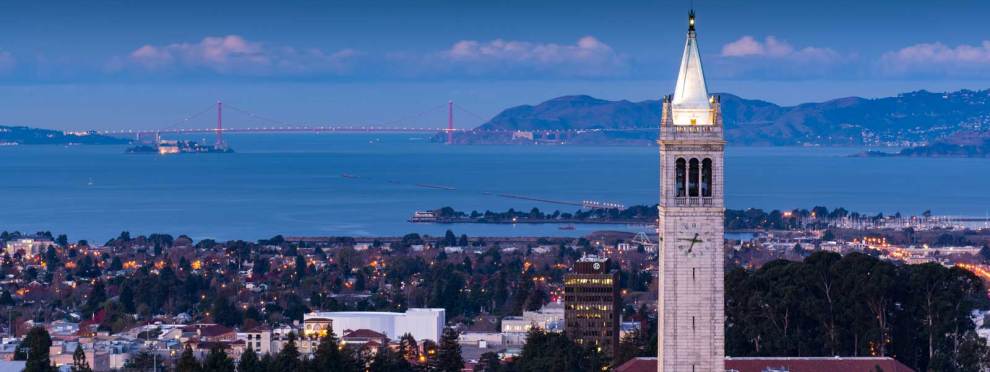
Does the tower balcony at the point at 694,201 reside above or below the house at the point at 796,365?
above

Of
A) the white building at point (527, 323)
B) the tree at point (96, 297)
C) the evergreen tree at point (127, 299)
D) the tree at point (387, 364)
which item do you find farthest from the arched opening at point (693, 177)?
the tree at point (96, 297)

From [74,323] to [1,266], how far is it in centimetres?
2958

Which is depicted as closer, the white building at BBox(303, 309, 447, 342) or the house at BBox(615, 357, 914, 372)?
the house at BBox(615, 357, 914, 372)

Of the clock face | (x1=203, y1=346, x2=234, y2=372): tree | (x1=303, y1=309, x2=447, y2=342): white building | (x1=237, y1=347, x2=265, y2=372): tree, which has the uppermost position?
the clock face

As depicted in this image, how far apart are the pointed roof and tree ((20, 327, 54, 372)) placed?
72.6ft

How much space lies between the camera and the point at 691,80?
35.5m

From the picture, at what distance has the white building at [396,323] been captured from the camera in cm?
7031

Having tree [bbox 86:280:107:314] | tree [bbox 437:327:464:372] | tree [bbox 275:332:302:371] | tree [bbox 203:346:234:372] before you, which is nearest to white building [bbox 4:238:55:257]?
tree [bbox 86:280:107:314]

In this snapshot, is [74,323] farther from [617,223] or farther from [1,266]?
[617,223]

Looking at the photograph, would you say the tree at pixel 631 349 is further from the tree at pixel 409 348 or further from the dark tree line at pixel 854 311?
the tree at pixel 409 348

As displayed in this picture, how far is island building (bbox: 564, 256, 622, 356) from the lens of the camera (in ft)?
219

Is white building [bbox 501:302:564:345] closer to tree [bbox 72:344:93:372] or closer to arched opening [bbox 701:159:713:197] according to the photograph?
tree [bbox 72:344:93:372]

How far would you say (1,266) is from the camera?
10394cm

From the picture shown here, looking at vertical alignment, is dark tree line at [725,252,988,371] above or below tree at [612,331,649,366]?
above
